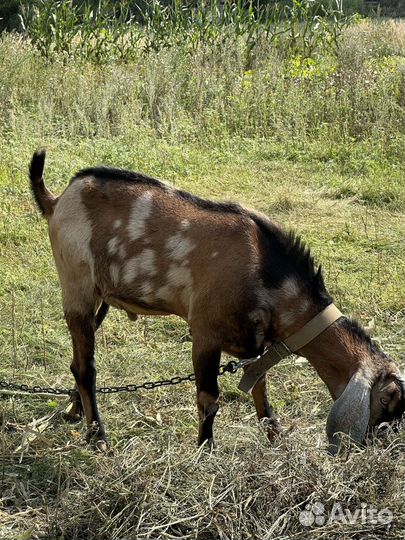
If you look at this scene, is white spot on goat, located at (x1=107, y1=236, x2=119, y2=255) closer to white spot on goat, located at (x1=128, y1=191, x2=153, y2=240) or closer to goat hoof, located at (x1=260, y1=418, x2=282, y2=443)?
white spot on goat, located at (x1=128, y1=191, x2=153, y2=240)

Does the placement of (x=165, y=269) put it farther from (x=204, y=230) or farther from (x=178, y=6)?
(x=178, y=6)

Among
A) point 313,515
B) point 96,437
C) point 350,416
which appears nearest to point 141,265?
point 96,437

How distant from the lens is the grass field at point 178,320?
4.22 metres

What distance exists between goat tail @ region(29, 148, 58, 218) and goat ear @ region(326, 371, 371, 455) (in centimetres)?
208

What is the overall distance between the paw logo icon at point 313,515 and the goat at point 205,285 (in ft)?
1.46

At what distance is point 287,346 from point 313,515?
1.00 m

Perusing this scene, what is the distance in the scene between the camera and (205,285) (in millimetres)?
4820

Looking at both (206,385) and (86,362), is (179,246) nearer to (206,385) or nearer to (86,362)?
(206,385)

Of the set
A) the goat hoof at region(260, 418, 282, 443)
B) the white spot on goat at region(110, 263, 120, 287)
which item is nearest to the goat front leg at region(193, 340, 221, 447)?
the goat hoof at region(260, 418, 282, 443)

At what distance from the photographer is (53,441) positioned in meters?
5.27

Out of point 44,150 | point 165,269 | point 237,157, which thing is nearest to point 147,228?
point 165,269

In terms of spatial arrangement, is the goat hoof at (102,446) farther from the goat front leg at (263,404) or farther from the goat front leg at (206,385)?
the goat front leg at (263,404)

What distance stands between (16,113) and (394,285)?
5.66 m

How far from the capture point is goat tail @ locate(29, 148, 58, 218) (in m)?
→ 5.51
